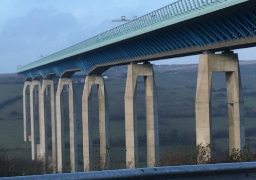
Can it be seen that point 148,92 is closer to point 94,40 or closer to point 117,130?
point 94,40

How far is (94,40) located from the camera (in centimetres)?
4644

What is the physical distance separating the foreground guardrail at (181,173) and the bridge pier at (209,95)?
19.6 meters

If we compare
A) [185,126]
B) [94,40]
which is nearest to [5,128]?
[185,126]

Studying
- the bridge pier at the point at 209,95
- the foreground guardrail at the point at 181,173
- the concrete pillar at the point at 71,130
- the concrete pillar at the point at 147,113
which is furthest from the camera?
the concrete pillar at the point at 71,130

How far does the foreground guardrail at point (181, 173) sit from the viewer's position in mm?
7816

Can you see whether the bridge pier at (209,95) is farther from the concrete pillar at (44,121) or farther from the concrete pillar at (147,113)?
the concrete pillar at (44,121)

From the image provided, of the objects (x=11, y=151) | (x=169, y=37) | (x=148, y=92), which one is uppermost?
(x=169, y=37)

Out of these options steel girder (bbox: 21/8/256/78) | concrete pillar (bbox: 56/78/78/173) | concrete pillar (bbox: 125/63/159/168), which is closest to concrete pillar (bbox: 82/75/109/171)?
steel girder (bbox: 21/8/256/78)

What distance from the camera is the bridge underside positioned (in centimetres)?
2380

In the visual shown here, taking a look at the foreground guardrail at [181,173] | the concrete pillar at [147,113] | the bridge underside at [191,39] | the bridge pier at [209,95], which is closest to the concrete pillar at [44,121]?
the bridge underside at [191,39]

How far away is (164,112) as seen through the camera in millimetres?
96875

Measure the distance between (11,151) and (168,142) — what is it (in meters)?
20.0

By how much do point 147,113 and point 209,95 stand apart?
11.3 meters

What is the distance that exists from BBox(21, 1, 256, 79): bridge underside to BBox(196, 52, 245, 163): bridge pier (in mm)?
836
